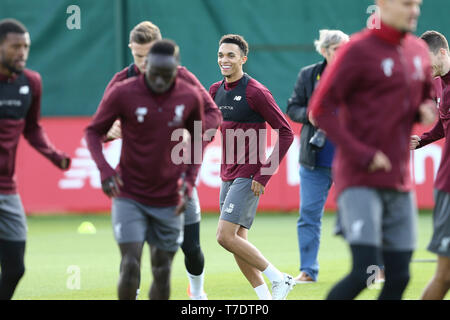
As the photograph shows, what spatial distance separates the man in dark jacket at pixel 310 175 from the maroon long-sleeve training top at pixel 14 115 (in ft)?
12.3

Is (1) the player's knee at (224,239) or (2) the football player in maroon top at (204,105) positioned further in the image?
(1) the player's knee at (224,239)

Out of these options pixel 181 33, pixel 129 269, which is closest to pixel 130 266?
pixel 129 269

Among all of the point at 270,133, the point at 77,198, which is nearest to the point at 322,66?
the point at 270,133

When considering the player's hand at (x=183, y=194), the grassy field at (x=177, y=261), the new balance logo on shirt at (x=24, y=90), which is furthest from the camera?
the grassy field at (x=177, y=261)

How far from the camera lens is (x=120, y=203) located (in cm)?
642

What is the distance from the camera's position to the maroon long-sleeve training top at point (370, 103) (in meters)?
5.49

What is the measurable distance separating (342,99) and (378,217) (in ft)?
2.54

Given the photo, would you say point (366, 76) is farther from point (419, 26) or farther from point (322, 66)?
point (419, 26)

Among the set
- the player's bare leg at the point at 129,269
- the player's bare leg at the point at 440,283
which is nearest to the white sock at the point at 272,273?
the player's bare leg at the point at 440,283

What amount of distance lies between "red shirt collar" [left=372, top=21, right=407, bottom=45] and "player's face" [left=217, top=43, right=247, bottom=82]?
3.08m

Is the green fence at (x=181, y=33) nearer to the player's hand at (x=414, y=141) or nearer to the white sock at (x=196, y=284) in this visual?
the white sock at (x=196, y=284)

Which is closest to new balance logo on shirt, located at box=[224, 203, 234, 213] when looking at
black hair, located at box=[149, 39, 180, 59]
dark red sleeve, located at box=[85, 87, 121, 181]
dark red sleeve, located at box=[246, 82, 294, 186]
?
dark red sleeve, located at box=[246, 82, 294, 186]

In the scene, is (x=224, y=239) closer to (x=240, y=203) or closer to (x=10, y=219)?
(x=240, y=203)

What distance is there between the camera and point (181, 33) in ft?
59.5
